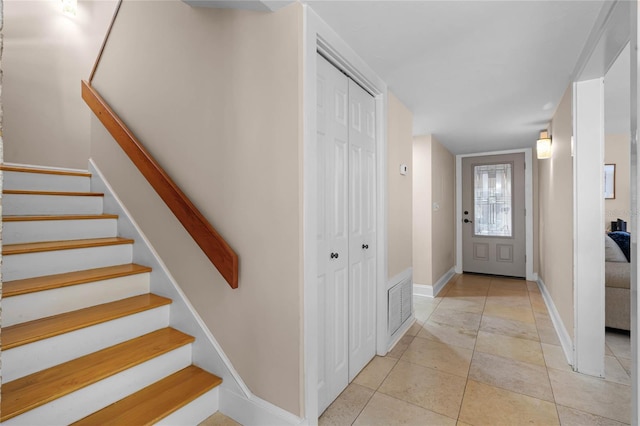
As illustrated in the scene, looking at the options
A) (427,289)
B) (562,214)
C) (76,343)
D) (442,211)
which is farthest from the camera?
(442,211)

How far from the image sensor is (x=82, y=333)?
1.69 metres

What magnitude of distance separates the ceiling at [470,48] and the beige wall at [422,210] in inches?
40.4

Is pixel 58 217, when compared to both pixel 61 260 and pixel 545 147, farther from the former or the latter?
pixel 545 147

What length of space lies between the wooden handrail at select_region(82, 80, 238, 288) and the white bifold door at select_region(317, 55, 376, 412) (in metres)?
0.54

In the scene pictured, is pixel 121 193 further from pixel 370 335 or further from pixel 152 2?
pixel 370 335

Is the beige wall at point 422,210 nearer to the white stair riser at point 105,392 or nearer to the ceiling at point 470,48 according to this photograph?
the ceiling at point 470,48

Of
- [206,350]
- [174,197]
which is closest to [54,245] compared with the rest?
[174,197]

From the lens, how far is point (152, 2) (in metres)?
2.25

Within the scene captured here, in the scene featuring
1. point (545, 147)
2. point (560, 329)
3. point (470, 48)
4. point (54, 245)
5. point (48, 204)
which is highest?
point (470, 48)

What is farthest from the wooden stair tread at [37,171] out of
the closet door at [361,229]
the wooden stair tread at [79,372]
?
the closet door at [361,229]

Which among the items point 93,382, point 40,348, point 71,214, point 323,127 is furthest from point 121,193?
point 323,127

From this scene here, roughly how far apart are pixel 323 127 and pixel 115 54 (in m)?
1.89

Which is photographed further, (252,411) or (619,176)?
(619,176)

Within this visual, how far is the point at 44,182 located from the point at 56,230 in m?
0.66
